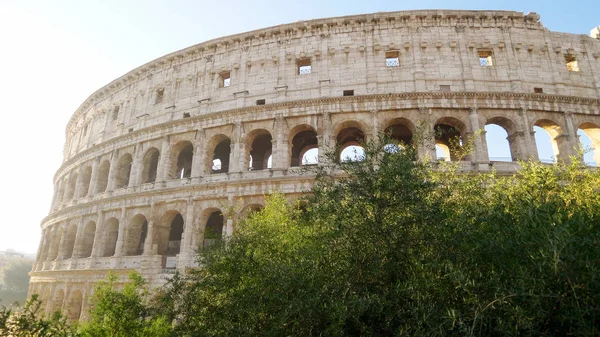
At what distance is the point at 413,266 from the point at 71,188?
26.8m

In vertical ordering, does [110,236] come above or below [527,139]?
below

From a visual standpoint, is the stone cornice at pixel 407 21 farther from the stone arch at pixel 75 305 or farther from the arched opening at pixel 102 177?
the stone arch at pixel 75 305

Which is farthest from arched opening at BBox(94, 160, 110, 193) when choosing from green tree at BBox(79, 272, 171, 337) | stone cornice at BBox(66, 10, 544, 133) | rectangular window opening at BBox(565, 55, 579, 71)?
rectangular window opening at BBox(565, 55, 579, 71)

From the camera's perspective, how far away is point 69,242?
21609 mm

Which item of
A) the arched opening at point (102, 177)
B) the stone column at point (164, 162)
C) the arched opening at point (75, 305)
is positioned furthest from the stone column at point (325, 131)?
the arched opening at point (75, 305)

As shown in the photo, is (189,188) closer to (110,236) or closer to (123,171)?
(110,236)

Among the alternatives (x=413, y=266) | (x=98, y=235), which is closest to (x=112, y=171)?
(x=98, y=235)

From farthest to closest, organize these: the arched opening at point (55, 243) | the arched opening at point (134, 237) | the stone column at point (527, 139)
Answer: the arched opening at point (55, 243) → the arched opening at point (134, 237) → the stone column at point (527, 139)

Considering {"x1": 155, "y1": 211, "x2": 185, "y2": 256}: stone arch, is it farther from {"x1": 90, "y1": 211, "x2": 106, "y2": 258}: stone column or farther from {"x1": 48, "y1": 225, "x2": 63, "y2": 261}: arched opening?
{"x1": 48, "y1": 225, "x2": 63, "y2": 261}: arched opening

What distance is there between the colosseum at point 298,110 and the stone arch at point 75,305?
8 cm

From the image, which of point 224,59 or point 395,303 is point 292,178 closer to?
point 224,59

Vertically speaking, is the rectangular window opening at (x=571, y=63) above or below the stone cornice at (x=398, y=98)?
above

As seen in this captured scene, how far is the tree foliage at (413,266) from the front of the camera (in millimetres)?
3977

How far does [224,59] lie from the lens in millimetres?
20078
